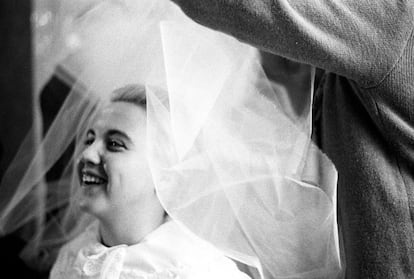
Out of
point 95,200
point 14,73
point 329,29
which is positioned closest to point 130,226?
point 95,200

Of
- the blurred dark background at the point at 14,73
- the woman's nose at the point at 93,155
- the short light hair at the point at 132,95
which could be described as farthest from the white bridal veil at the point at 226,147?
the blurred dark background at the point at 14,73

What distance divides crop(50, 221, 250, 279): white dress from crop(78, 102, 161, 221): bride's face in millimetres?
61

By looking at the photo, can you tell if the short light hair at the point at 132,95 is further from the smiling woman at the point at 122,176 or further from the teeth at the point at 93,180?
the teeth at the point at 93,180

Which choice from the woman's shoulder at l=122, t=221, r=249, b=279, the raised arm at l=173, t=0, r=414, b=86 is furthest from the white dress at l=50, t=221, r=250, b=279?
the raised arm at l=173, t=0, r=414, b=86

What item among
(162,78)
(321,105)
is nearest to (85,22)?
(162,78)

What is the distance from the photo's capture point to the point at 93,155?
1136 mm

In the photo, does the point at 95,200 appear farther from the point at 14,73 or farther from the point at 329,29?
the point at 14,73

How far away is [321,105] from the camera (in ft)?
3.47

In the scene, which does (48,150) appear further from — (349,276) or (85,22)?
(349,276)

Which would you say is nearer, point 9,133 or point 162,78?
point 162,78

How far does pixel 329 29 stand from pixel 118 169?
17.6 inches

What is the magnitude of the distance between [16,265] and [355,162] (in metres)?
1.01

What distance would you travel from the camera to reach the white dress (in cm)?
107

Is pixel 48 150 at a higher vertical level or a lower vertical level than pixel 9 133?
higher
